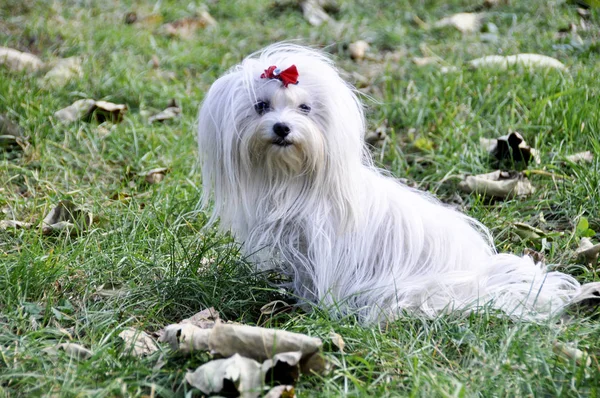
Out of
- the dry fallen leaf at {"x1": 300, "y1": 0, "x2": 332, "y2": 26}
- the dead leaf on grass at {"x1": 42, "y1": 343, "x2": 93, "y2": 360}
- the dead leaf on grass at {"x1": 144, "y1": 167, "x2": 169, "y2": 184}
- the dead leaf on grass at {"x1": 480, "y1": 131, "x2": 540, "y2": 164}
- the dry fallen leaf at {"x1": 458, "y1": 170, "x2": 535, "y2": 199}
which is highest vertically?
the dead leaf on grass at {"x1": 42, "y1": 343, "x2": 93, "y2": 360}

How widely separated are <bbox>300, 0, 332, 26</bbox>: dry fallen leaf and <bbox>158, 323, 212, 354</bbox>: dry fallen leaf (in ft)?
18.2

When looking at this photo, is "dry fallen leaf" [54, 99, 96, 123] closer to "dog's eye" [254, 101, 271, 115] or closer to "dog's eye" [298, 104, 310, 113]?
"dog's eye" [254, 101, 271, 115]

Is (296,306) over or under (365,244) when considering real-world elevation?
under

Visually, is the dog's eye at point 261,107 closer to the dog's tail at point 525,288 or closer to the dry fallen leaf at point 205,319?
the dry fallen leaf at point 205,319

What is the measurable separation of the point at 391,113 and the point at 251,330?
3.25 meters

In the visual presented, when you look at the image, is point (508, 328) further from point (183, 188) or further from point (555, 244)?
point (183, 188)

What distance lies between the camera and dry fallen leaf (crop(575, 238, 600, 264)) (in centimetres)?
395

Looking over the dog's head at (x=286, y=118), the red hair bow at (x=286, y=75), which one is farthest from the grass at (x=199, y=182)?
the red hair bow at (x=286, y=75)

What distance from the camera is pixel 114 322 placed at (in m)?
3.44

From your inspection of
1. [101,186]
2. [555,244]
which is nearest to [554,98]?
[555,244]

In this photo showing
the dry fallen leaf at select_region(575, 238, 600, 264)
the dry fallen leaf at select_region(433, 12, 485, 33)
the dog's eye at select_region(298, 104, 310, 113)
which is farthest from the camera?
the dry fallen leaf at select_region(433, 12, 485, 33)

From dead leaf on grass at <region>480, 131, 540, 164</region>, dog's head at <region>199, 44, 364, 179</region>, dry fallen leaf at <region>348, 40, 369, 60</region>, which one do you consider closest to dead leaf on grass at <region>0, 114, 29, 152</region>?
dog's head at <region>199, 44, 364, 179</region>

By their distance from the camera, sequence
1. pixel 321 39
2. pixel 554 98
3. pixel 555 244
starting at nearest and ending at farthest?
pixel 555 244 → pixel 554 98 → pixel 321 39

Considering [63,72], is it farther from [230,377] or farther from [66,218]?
[230,377]
